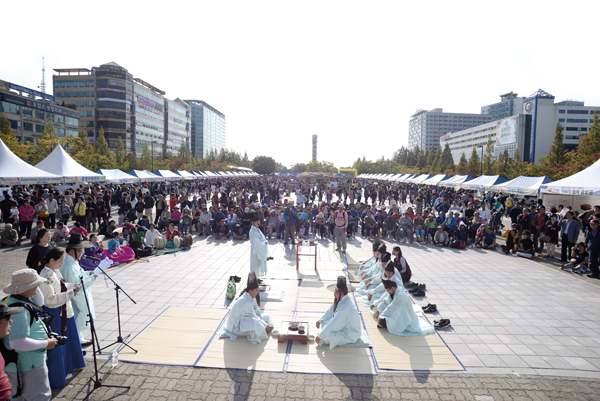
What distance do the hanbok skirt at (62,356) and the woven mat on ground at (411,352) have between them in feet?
14.9

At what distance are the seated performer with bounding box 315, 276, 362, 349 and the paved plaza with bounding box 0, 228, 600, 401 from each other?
0.80m

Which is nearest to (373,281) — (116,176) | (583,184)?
(583,184)

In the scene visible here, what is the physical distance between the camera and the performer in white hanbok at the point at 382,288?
7.04 metres

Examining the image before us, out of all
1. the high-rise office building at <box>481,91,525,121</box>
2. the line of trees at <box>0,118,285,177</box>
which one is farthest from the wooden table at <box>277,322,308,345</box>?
the high-rise office building at <box>481,91,525,121</box>

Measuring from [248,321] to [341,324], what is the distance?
5.40 ft

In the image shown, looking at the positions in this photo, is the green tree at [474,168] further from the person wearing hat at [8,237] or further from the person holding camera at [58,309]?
the person holding camera at [58,309]

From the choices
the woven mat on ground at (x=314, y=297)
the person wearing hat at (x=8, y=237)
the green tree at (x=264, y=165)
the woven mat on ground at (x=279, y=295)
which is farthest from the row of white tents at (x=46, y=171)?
the green tree at (x=264, y=165)

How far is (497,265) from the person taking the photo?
1160 cm

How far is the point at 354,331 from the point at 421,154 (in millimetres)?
92426

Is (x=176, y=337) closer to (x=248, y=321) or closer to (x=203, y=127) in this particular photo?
(x=248, y=321)

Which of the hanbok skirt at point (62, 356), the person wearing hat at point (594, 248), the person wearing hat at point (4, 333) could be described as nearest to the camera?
the person wearing hat at point (4, 333)

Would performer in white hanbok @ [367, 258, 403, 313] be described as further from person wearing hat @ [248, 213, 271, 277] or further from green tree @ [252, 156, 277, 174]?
green tree @ [252, 156, 277, 174]

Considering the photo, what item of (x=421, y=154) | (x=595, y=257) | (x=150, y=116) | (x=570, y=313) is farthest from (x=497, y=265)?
(x=150, y=116)

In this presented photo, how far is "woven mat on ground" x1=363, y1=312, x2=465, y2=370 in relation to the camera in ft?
17.3
